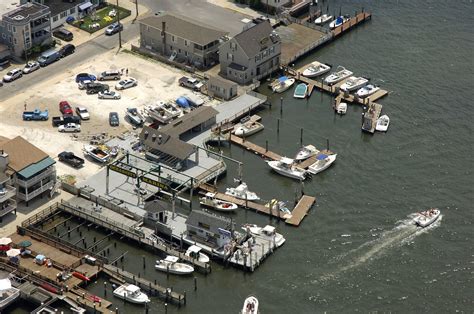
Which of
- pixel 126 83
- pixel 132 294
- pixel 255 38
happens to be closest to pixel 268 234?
pixel 132 294

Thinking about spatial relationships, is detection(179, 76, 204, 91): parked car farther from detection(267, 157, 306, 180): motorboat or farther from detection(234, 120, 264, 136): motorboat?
detection(267, 157, 306, 180): motorboat

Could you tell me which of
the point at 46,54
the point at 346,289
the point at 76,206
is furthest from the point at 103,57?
the point at 346,289

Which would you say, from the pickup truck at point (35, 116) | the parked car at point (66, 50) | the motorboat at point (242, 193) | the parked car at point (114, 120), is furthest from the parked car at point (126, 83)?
the motorboat at point (242, 193)

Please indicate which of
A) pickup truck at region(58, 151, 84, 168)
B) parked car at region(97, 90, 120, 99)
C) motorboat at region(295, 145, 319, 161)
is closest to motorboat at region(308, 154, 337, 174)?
motorboat at region(295, 145, 319, 161)

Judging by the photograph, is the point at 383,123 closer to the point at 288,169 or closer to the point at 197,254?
the point at 288,169

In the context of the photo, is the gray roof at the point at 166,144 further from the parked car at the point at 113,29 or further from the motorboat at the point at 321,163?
the parked car at the point at 113,29

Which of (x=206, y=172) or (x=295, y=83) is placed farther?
(x=295, y=83)

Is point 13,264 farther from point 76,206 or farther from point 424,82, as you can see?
point 424,82
